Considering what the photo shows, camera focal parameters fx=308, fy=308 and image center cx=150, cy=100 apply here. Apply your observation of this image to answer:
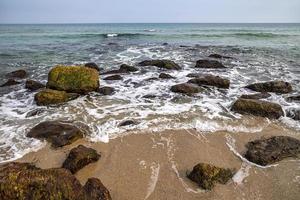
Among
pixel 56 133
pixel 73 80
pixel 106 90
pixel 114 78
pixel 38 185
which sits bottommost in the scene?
pixel 114 78

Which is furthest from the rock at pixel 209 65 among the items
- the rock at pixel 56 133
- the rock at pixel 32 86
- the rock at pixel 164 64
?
the rock at pixel 56 133

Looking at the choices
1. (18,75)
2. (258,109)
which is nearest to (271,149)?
(258,109)

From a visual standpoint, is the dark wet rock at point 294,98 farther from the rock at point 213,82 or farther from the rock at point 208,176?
the rock at point 208,176

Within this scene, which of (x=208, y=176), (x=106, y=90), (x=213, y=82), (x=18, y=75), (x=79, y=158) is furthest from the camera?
(x=18, y=75)

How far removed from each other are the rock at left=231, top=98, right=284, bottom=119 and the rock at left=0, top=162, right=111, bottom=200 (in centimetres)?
456

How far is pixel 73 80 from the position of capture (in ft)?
29.4

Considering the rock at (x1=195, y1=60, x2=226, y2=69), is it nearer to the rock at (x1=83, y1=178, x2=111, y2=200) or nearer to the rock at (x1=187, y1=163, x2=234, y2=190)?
the rock at (x1=187, y1=163, x2=234, y2=190)

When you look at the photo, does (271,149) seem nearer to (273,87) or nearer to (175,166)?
(175,166)

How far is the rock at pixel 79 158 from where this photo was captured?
4770 mm

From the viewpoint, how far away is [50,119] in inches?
271

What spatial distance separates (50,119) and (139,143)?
236 centimetres

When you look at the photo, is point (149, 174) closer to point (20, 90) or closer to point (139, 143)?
point (139, 143)

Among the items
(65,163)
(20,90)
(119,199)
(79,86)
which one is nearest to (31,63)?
(20,90)

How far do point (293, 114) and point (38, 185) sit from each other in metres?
5.88
